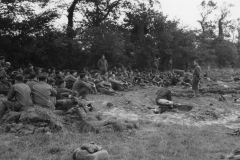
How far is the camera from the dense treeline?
18391 mm

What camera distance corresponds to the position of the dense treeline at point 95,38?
18.4 m

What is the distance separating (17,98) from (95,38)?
15.6 m

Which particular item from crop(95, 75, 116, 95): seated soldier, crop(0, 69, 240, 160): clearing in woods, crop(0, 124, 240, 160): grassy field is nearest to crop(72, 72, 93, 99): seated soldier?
crop(0, 69, 240, 160): clearing in woods

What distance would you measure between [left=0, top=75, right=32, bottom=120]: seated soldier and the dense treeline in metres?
11.2

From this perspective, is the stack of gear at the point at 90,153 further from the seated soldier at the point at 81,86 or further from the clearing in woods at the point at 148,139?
the seated soldier at the point at 81,86

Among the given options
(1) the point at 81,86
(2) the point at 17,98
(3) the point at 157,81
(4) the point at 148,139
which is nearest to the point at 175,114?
(4) the point at 148,139

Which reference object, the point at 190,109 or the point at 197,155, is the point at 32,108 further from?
the point at 190,109

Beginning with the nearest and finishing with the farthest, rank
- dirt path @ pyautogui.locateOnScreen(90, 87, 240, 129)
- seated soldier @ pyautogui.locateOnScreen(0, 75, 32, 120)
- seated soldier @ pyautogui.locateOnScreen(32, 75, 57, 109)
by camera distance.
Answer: seated soldier @ pyautogui.locateOnScreen(0, 75, 32, 120) < seated soldier @ pyautogui.locateOnScreen(32, 75, 57, 109) < dirt path @ pyautogui.locateOnScreen(90, 87, 240, 129)

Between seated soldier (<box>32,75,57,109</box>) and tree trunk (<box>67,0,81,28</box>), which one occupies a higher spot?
tree trunk (<box>67,0,81,28</box>)

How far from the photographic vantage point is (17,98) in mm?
6914

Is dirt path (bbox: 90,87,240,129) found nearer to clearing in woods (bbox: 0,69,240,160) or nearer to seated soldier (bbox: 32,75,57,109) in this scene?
clearing in woods (bbox: 0,69,240,160)

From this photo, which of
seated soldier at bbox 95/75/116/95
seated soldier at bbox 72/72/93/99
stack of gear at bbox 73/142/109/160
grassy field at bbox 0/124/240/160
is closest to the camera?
stack of gear at bbox 73/142/109/160

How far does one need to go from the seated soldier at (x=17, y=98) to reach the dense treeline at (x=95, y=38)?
11.2 metres

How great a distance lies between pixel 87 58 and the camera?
22797mm
